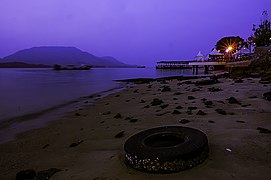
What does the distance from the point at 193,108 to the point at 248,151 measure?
138 inches

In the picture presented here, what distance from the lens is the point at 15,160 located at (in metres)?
4.59

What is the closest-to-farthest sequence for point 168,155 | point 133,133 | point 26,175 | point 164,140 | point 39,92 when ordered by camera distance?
point 168,155
point 26,175
point 164,140
point 133,133
point 39,92

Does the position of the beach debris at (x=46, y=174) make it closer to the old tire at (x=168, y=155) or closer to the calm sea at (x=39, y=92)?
the old tire at (x=168, y=155)

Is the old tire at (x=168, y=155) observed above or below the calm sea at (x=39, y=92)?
above

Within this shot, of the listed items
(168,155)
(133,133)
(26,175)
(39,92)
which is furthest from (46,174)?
(39,92)

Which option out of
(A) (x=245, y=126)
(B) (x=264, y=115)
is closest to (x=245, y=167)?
(A) (x=245, y=126)

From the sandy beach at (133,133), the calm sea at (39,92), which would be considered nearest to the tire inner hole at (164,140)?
the sandy beach at (133,133)

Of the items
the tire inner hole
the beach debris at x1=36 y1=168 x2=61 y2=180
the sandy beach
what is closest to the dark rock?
the beach debris at x1=36 y1=168 x2=61 y2=180

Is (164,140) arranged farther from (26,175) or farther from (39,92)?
(39,92)

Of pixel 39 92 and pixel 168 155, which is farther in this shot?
pixel 39 92

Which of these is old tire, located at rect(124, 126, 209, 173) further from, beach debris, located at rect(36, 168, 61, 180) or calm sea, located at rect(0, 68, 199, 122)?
calm sea, located at rect(0, 68, 199, 122)

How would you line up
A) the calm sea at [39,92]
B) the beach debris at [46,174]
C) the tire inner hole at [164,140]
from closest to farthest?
the beach debris at [46,174], the tire inner hole at [164,140], the calm sea at [39,92]

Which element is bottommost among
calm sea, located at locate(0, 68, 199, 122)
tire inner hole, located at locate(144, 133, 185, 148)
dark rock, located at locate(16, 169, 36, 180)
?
calm sea, located at locate(0, 68, 199, 122)

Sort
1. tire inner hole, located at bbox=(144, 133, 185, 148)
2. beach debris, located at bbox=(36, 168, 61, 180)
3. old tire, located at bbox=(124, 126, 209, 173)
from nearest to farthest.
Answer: old tire, located at bbox=(124, 126, 209, 173) → beach debris, located at bbox=(36, 168, 61, 180) → tire inner hole, located at bbox=(144, 133, 185, 148)
